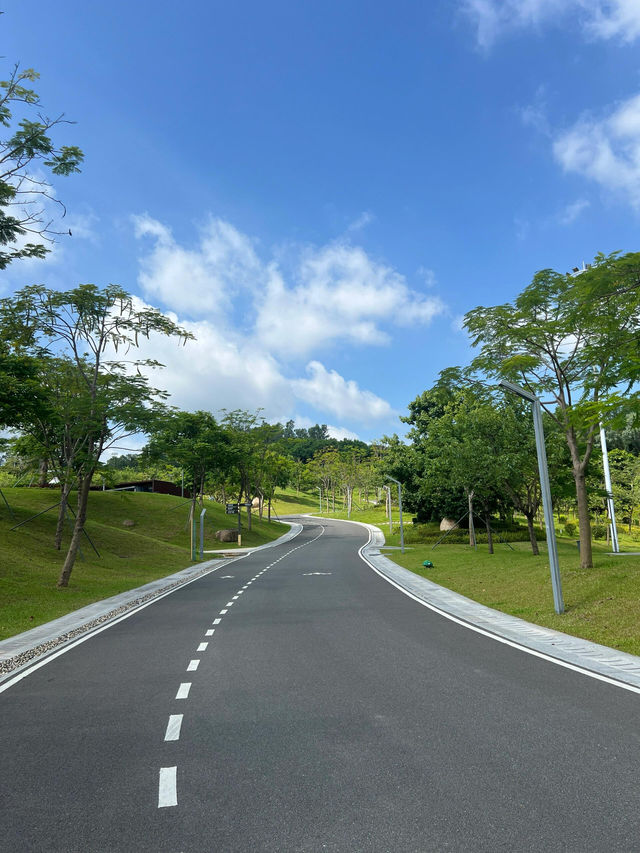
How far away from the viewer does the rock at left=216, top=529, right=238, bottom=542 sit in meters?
55.3

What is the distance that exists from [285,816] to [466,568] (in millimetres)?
24217

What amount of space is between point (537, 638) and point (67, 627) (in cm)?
A: 1155

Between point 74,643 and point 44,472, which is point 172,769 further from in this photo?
point 44,472

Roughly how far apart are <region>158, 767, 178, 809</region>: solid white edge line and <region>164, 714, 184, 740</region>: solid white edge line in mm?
916

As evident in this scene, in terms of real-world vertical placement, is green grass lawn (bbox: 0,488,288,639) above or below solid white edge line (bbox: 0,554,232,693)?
above

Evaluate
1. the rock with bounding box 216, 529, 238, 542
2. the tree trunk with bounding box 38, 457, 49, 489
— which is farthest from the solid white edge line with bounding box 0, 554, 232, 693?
the rock with bounding box 216, 529, 238, 542

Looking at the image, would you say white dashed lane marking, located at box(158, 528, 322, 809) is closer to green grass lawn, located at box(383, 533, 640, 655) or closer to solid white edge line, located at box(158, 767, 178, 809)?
solid white edge line, located at box(158, 767, 178, 809)

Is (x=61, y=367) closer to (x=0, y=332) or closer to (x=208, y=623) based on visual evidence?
(x=0, y=332)

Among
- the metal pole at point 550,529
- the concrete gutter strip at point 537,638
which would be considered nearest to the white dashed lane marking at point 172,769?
the concrete gutter strip at point 537,638

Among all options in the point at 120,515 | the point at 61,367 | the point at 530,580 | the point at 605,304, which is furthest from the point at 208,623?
the point at 120,515

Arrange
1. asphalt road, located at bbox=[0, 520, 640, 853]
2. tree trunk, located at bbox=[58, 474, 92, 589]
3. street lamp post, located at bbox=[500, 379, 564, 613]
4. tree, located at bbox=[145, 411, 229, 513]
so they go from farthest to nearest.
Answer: tree, located at bbox=[145, 411, 229, 513], tree trunk, located at bbox=[58, 474, 92, 589], street lamp post, located at bbox=[500, 379, 564, 613], asphalt road, located at bbox=[0, 520, 640, 853]

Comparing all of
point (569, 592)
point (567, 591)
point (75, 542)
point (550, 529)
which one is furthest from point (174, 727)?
point (75, 542)

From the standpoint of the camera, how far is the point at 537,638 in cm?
1188

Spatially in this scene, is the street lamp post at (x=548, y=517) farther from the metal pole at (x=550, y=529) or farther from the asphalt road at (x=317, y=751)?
the asphalt road at (x=317, y=751)
